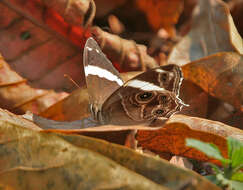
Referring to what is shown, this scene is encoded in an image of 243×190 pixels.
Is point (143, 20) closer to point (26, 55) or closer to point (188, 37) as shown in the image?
point (188, 37)

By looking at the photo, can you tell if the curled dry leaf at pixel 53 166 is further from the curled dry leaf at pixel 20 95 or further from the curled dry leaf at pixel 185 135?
the curled dry leaf at pixel 20 95

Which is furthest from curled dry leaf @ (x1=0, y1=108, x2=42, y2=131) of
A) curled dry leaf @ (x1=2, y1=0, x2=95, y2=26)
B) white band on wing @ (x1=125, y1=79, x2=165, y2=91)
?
curled dry leaf @ (x1=2, y1=0, x2=95, y2=26)

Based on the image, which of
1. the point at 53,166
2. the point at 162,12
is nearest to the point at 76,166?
the point at 53,166

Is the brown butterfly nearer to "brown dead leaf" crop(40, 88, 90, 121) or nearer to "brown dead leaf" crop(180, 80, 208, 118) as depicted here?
"brown dead leaf" crop(40, 88, 90, 121)

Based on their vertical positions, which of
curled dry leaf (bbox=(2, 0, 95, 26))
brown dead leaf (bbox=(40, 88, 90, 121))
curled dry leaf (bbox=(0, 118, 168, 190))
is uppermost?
curled dry leaf (bbox=(2, 0, 95, 26))

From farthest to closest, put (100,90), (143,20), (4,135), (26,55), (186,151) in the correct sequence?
1. (143,20)
2. (26,55)
3. (100,90)
4. (186,151)
5. (4,135)

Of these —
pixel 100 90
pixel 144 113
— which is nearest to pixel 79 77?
pixel 100 90

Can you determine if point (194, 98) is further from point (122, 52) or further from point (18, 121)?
point (18, 121)
